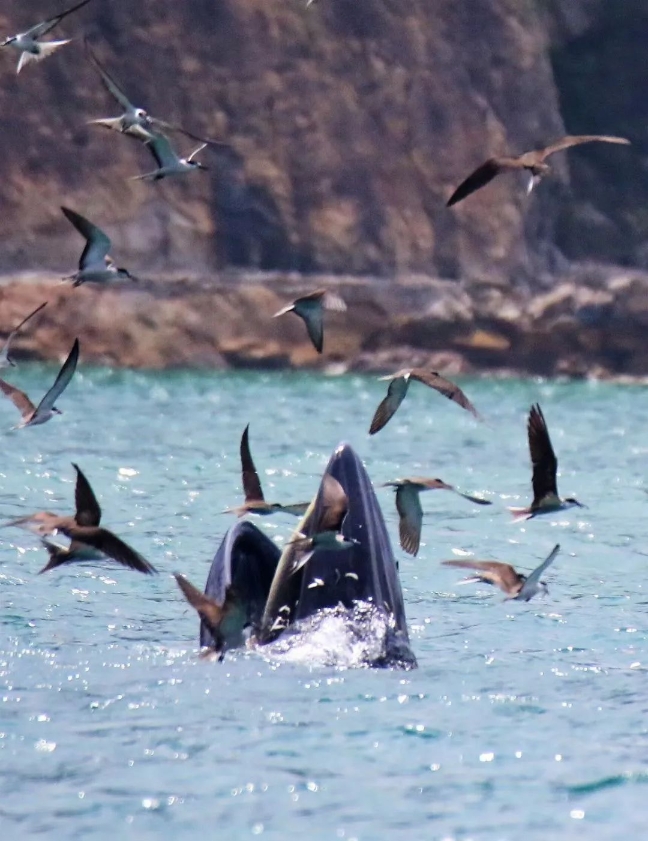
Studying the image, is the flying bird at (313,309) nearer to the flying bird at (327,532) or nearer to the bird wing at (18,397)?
the bird wing at (18,397)

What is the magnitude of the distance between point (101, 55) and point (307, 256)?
5.87m

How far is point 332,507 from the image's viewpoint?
8.09 metres

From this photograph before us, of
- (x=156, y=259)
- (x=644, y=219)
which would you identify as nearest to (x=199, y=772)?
(x=156, y=259)

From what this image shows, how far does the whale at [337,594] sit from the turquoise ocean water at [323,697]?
0.41ft

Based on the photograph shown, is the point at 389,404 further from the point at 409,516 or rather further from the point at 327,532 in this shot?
the point at 327,532

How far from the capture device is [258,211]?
35531 millimetres

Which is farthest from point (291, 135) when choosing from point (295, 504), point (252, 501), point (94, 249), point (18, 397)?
point (295, 504)

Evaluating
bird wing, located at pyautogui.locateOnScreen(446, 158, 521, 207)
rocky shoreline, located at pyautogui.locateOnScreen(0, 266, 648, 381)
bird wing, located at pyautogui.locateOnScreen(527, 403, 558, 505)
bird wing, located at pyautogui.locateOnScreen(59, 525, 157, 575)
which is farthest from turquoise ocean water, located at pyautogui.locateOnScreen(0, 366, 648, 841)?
rocky shoreline, located at pyautogui.locateOnScreen(0, 266, 648, 381)

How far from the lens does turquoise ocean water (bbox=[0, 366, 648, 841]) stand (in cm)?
654

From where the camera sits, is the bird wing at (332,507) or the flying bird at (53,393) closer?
the bird wing at (332,507)

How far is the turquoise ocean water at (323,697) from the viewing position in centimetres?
654

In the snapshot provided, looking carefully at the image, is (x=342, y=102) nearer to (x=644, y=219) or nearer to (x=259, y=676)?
(x=644, y=219)

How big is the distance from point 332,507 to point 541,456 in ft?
5.22

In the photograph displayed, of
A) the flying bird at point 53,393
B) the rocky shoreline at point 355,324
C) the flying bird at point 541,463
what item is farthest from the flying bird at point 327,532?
the rocky shoreline at point 355,324
